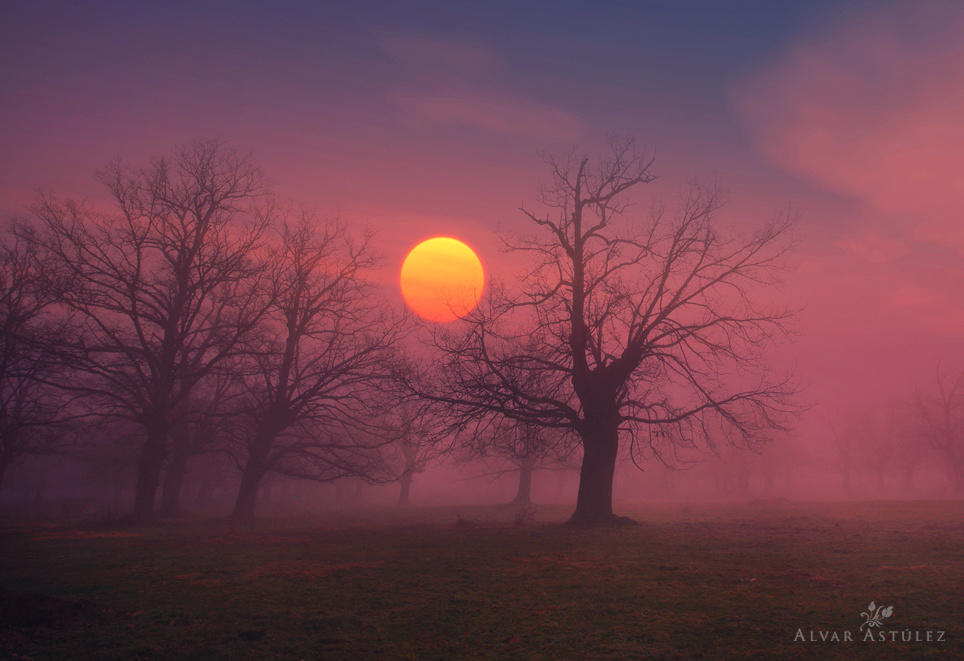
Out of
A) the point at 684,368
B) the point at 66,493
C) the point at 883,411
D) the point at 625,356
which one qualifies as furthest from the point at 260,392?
the point at 883,411

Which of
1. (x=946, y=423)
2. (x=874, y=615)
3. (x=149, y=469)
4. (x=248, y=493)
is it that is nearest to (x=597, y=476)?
(x=874, y=615)

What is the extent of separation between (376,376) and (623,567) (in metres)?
15.5

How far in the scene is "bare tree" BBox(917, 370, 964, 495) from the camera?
179 feet

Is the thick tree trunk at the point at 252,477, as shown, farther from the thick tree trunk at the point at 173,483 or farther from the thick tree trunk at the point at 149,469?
the thick tree trunk at the point at 173,483

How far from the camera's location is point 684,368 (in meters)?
19.0

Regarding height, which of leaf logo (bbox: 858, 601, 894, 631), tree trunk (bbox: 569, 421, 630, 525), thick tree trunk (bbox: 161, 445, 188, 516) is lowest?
thick tree trunk (bbox: 161, 445, 188, 516)

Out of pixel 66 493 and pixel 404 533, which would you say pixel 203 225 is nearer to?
pixel 404 533

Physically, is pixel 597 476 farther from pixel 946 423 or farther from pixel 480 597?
pixel 946 423

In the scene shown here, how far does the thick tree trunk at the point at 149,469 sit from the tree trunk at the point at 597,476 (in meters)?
16.7

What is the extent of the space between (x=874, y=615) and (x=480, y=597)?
17.4 feet

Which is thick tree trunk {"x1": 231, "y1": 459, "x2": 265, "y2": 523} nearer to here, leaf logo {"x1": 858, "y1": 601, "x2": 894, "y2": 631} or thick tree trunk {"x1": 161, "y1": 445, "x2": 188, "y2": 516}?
thick tree trunk {"x1": 161, "y1": 445, "x2": 188, "y2": 516}

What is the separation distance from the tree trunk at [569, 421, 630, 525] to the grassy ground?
378 cm

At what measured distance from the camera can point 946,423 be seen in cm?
5456

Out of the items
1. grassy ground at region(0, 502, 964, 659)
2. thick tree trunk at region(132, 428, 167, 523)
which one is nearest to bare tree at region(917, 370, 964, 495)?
grassy ground at region(0, 502, 964, 659)
